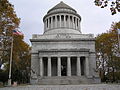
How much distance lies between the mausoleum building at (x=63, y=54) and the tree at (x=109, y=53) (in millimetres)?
3323

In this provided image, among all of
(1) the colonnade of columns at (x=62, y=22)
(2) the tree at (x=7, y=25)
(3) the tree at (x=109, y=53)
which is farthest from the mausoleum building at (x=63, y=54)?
(2) the tree at (x=7, y=25)

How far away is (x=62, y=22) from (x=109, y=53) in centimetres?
1833

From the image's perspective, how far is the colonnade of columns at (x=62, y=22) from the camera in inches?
2143

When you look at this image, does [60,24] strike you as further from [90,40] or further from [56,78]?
[56,78]

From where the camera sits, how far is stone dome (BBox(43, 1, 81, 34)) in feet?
176

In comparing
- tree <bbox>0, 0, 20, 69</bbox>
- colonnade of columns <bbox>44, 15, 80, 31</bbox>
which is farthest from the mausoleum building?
tree <bbox>0, 0, 20, 69</bbox>

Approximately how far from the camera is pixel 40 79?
3831cm

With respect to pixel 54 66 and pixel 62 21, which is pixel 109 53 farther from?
pixel 62 21

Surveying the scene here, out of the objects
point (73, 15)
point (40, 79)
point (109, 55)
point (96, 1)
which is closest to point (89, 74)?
point (109, 55)

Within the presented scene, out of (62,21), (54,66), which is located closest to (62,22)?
(62,21)

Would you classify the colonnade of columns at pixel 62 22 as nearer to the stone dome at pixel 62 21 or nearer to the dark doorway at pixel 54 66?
the stone dome at pixel 62 21

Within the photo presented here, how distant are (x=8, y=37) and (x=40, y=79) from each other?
12.1 m

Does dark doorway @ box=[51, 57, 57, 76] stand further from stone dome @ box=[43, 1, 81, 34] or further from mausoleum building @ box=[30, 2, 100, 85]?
stone dome @ box=[43, 1, 81, 34]

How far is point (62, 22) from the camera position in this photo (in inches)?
2168
